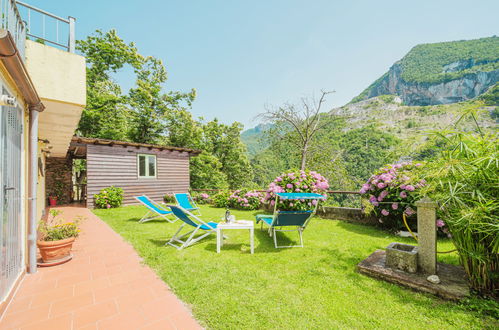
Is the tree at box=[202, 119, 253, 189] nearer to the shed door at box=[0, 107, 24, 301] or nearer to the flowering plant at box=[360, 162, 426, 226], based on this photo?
the flowering plant at box=[360, 162, 426, 226]

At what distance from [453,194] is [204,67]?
42.7 ft

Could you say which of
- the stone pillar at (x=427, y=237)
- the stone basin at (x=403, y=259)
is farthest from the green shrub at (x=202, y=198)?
the stone pillar at (x=427, y=237)

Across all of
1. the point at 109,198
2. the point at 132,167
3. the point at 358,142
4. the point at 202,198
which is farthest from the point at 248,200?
the point at 358,142

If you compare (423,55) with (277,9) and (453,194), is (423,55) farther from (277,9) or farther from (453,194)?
(453,194)

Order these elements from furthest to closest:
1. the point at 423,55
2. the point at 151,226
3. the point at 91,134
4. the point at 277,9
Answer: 1. the point at 423,55
2. the point at 91,134
3. the point at 277,9
4. the point at 151,226

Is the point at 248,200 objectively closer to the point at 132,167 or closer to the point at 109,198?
the point at 132,167

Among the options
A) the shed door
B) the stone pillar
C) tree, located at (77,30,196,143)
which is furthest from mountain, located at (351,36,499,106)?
the shed door

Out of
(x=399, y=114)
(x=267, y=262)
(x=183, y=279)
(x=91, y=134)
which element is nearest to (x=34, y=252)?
(x=183, y=279)

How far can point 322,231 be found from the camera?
207 inches

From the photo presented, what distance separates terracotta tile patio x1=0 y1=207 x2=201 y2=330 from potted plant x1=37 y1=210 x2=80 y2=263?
0.54ft

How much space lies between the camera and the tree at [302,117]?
35.9ft

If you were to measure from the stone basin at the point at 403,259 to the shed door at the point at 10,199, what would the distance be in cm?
427

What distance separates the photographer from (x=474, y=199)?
7.11 ft

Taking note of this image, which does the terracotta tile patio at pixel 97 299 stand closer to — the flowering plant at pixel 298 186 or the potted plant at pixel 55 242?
the potted plant at pixel 55 242
